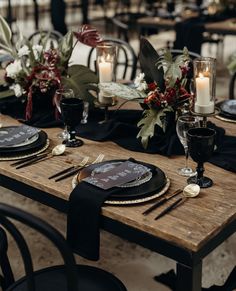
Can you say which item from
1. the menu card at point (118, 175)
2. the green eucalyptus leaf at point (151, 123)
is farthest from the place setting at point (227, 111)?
the menu card at point (118, 175)

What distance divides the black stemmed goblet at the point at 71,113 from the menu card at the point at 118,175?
0.99 ft

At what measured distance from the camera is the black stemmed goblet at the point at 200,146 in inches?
55.7

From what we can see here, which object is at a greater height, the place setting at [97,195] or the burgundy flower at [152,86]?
the burgundy flower at [152,86]

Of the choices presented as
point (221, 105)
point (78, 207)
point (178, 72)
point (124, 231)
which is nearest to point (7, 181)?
point (78, 207)

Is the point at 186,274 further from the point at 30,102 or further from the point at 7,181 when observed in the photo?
the point at 30,102

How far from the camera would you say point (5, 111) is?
2.21 meters

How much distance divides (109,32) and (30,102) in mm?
6335

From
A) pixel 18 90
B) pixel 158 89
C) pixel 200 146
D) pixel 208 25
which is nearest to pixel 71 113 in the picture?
pixel 158 89

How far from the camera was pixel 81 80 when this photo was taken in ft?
6.84

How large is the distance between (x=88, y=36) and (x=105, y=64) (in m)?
0.17

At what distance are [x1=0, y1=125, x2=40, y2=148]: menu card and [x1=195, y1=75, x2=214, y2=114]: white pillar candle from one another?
0.59 m

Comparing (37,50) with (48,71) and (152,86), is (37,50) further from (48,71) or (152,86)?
(152,86)

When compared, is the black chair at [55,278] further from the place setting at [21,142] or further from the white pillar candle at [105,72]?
the white pillar candle at [105,72]

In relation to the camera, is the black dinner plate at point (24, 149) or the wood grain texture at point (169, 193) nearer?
the wood grain texture at point (169, 193)
